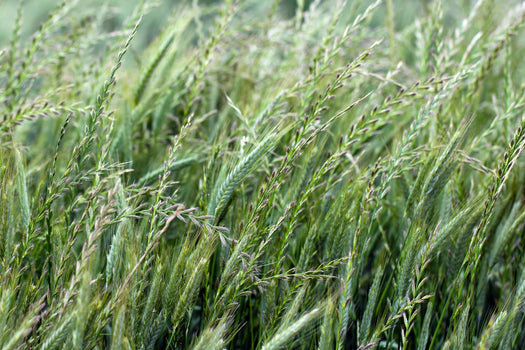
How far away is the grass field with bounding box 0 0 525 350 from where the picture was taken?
2.68 ft

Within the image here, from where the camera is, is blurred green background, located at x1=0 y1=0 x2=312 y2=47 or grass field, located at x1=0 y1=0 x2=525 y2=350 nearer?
grass field, located at x1=0 y1=0 x2=525 y2=350

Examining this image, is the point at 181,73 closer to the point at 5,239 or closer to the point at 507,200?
the point at 5,239

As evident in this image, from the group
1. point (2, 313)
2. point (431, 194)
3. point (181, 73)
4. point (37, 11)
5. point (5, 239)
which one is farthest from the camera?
point (37, 11)

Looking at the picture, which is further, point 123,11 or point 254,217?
point 123,11

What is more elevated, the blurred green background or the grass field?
the blurred green background

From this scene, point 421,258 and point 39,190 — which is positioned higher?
point 39,190

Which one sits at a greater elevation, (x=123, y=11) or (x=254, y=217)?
(x=123, y=11)

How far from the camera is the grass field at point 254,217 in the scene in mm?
818

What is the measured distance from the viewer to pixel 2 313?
72cm

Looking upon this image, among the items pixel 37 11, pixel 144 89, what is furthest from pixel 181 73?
pixel 37 11

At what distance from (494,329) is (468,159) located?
1.28 feet

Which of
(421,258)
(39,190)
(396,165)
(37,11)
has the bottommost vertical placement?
(421,258)

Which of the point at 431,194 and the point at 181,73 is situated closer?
the point at 431,194

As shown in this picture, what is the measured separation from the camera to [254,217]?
840 mm
